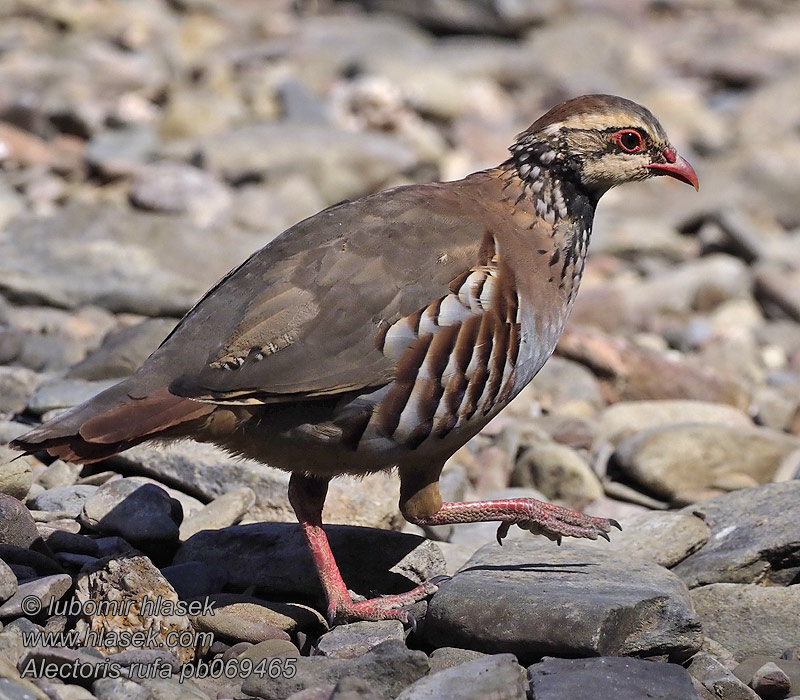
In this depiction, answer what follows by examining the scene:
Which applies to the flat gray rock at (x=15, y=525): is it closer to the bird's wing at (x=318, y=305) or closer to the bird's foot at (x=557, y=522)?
the bird's wing at (x=318, y=305)

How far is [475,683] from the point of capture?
14.4ft

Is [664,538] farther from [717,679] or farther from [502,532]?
[717,679]

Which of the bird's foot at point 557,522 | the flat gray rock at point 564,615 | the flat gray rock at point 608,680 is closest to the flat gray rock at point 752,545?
the bird's foot at point 557,522

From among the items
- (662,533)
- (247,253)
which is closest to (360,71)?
(247,253)

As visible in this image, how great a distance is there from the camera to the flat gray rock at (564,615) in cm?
485

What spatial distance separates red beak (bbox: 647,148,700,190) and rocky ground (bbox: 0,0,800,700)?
1695 mm

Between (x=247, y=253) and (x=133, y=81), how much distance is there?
560 cm

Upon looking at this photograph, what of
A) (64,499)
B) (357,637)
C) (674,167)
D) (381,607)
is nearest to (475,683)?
(357,637)

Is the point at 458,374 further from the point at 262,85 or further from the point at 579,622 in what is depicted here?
Result: the point at 262,85

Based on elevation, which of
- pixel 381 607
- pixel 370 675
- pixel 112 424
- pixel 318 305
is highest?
pixel 318 305

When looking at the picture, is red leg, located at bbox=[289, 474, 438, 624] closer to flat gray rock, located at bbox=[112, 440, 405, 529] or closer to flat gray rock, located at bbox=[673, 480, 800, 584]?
flat gray rock, located at bbox=[112, 440, 405, 529]

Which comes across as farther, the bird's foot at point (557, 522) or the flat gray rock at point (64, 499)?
the flat gray rock at point (64, 499)

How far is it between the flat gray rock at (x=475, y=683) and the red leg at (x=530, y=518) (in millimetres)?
1371

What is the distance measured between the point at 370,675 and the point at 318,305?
153cm
